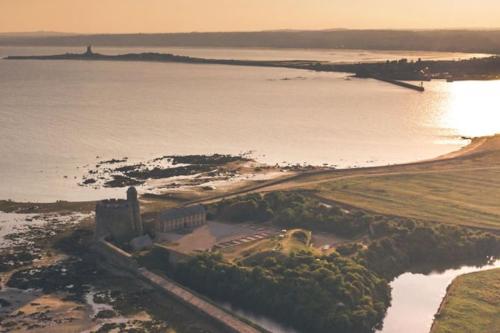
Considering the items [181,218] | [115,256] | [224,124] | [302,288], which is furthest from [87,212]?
[224,124]

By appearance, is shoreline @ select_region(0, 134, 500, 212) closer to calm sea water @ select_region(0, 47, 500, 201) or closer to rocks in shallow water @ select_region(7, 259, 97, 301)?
calm sea water @ select_region(0, 47, 500, 201)

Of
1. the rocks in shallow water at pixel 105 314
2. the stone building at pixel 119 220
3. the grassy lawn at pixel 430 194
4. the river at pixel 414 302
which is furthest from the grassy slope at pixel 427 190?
the rocks in shallow water at pixel 105 314

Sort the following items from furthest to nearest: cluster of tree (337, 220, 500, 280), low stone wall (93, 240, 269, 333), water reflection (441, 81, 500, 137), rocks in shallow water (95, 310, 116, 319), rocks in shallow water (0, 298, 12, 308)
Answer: water reflection (441, 81, 500, 137)
cluster of tree (337, 220, 500, 280)
rocks in shallow water (0, 298, 12, 308)
rocks in shallow water (95, 310, 116, 319)
low stone wall (93, 240, 269, 333)

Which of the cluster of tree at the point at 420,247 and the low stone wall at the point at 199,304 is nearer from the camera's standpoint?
the low stone wall at the point at 199,304

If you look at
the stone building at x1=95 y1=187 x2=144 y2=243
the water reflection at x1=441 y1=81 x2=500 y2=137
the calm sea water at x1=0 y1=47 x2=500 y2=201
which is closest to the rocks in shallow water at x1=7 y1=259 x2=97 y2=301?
the stone building at x1=95 y1=187 x2=144 y2=243

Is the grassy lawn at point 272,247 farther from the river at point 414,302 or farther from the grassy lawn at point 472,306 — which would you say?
the grassy lawn at point 472,306

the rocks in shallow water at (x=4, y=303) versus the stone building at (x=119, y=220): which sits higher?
the stone building at (x=119, y=220)

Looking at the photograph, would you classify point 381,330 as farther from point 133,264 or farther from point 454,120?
point 454,120
